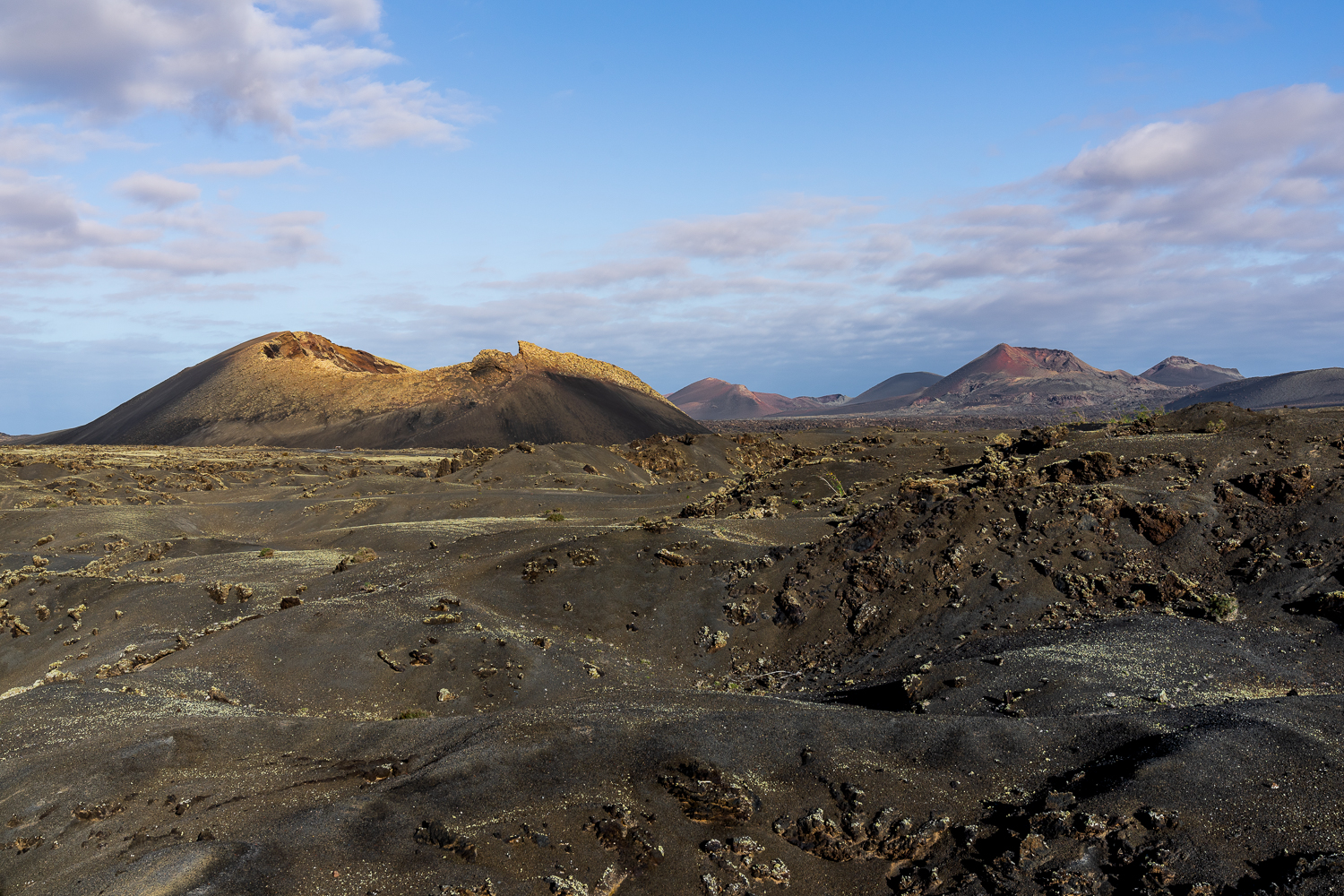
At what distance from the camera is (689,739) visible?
725cm

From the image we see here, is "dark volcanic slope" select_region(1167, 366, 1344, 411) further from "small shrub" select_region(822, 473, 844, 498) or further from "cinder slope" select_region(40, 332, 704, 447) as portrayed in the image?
"small shrub" select_region(822, 473, 844, 498)

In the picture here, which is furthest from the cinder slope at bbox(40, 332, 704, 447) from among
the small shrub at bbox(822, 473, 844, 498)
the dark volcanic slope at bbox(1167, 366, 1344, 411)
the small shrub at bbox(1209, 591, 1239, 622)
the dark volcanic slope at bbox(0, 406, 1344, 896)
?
the dark volcanic slope at bbox(1167, 366, 1344, 411)

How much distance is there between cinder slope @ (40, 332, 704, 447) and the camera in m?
75.8

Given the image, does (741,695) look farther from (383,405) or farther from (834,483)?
(383,405)

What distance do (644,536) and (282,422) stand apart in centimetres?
7333

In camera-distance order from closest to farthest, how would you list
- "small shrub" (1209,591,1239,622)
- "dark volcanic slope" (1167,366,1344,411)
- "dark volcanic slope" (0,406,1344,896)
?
"dark volcanic slope" (0,406,1344,896)
"small shrub" (1209,591,1239,622)
"dark volcanic slope" (1167,366,1344,411)

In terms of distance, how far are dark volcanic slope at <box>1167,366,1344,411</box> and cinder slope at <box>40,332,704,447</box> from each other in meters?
96.5

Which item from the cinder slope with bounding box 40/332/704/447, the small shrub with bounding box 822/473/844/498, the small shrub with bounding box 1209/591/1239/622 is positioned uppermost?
the cinder slope with bounding box 40/332/704/447

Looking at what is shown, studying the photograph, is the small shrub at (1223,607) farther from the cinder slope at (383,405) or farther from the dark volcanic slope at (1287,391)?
the dark volcanic slope at (1287,391)

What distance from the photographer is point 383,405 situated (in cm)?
8119

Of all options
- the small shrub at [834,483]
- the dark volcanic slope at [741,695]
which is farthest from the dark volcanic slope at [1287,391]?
the dark volcanic slope at [741,695]

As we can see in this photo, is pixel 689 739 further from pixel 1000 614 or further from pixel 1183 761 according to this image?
pixel 1000 614

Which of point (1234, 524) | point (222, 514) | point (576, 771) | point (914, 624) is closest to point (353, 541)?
point (222, 514)

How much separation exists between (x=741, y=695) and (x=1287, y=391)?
6268 inches
